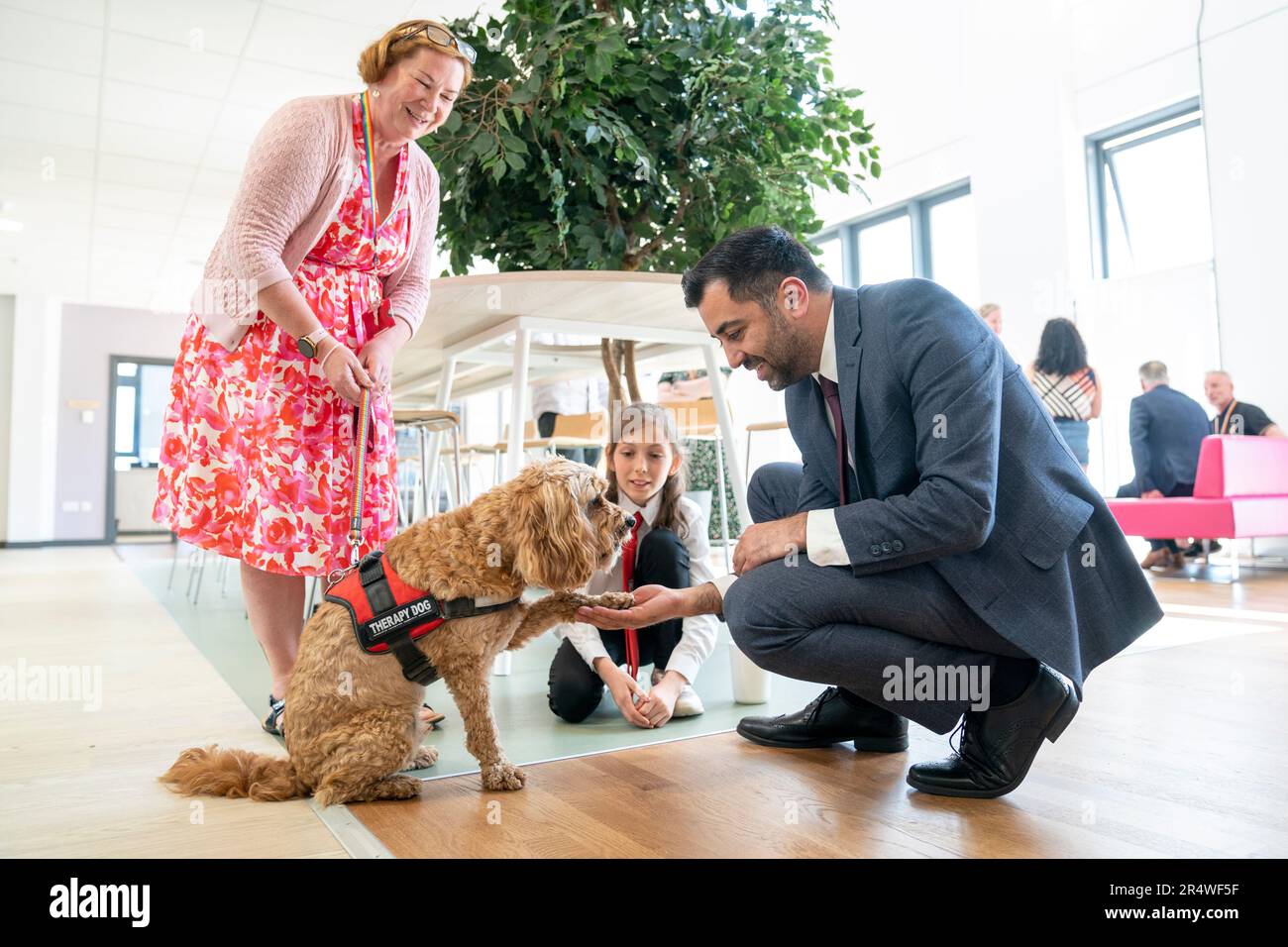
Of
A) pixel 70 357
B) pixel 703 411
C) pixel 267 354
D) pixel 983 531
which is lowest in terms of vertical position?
pixel 983 531

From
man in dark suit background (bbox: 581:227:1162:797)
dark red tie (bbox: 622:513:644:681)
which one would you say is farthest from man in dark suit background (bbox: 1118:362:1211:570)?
man in dark suit background (bbox: 581:227:1162:797)

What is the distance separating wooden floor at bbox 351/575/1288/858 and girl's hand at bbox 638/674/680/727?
0.13m

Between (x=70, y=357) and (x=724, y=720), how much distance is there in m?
12.2

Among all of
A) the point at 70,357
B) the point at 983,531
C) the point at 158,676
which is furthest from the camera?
the point at 70,357

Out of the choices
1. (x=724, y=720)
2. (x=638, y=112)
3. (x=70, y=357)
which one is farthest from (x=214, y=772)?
(x=70, y=357)

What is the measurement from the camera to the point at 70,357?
11.3m

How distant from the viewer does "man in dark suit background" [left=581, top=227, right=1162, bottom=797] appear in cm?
133

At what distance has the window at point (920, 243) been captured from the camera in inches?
308

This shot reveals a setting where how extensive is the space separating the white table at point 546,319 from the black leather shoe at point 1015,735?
113 cm

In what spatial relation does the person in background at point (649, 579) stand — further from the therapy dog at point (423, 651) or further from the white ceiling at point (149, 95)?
the white ceiling at point (149, 95)

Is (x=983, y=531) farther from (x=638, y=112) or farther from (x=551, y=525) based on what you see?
(x=638, y=112)

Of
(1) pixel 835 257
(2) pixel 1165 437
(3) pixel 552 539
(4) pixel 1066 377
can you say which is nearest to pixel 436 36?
(3) pixel 552 539

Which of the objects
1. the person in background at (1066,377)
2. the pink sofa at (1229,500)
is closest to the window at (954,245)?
the person in background at (1066,377)

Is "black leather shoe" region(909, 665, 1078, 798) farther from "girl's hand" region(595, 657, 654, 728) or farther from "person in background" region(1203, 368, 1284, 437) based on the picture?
"person in background" region(1203, 368, 1284, 437)
